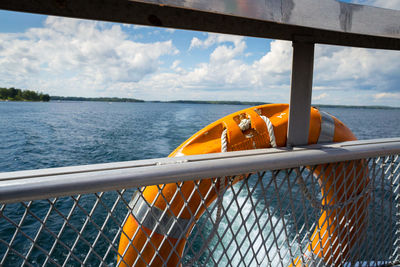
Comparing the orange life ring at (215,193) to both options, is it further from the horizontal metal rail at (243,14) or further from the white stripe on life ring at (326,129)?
the horizontal metal rail at (243,14)

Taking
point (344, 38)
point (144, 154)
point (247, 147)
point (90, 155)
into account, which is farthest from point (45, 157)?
point (344, 38)

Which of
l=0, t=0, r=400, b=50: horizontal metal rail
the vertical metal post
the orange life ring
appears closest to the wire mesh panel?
the orange life ring

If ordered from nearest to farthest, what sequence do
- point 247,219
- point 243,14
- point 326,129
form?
point 243,14, point 247,219, point 326,129

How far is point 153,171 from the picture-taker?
98 centimetres

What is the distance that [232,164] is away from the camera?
1.10 m

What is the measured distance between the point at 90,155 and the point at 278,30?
8.99 m

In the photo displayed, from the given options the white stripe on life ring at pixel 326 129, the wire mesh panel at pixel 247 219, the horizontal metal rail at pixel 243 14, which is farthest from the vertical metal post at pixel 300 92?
the white stripe on life ring at pixel 326 129

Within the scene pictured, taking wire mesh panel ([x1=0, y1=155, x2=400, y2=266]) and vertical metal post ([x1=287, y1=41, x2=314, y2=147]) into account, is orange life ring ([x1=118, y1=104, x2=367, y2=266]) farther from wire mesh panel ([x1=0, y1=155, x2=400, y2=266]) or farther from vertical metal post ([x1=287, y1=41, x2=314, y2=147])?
vertical metal post ([x1=287, y1=41, x2=314, y2=147])

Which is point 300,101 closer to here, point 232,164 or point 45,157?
point 232,164

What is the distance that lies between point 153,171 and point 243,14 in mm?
713

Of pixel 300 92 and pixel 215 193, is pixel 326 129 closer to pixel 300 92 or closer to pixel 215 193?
pixel 300 92

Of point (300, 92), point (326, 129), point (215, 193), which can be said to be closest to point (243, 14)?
point (300, 92)

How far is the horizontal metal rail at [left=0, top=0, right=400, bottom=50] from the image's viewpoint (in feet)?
2.94

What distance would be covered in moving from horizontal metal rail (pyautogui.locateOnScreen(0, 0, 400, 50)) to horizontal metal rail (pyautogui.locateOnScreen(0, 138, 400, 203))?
0.61 meters
